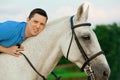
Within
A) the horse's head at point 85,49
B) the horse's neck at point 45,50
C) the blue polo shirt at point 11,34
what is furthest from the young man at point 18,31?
the horse's head at point 85,49

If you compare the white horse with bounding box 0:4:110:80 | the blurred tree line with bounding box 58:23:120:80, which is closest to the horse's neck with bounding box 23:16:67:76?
the white horse with bounding box 0:4:110:80

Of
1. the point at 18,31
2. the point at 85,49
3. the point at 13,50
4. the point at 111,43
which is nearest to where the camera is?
the point at 85,49

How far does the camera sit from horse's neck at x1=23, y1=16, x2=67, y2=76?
5348 millimetres

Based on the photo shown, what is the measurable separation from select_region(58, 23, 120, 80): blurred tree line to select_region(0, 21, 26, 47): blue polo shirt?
30806 millimetres

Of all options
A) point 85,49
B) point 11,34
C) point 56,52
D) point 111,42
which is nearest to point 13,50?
point 11,34

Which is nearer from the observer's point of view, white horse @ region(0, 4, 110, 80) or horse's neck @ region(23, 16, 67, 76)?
white horse @ region(0, 4, 110, 80)

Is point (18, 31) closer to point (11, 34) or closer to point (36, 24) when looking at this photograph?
point (11, 34)

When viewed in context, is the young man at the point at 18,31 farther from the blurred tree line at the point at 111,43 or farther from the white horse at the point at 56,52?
the blurred tree line at the point at 111,43

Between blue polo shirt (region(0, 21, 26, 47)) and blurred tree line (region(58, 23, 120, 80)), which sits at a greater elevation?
blue polo shirt (region(0, 21, 26, 47))

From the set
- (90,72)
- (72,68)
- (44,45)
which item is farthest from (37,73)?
(72,68)

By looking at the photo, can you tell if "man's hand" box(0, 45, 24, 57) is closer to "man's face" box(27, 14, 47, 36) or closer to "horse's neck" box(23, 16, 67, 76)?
"horse's neck" box(23, 16, 67, 76)

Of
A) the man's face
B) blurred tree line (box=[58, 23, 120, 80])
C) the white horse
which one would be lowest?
blurred tree line (box=[58, 23, 120, 80])

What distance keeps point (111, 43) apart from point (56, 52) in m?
32.1

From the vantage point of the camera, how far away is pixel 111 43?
37.1 meters
